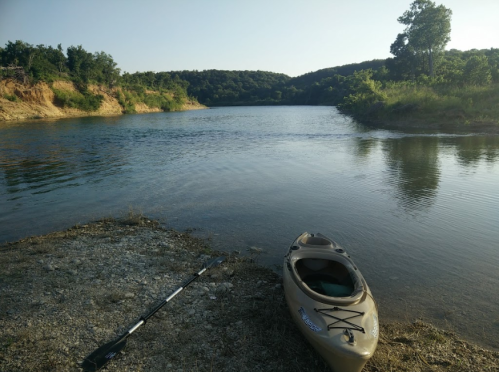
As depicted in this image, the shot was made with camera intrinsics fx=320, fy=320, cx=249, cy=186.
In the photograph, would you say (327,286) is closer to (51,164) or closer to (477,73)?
(51,164)

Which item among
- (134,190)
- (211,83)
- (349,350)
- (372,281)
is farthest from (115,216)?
(211,83)

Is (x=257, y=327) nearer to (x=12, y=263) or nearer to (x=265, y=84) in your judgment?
(x=12, y=263)

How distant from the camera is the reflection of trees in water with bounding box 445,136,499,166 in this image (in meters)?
17.8

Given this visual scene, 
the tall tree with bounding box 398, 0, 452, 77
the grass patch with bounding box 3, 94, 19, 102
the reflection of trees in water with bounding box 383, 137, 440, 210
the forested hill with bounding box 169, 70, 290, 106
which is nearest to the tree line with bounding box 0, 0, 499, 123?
the tall tree with bounding box 398, 0, 452, 77

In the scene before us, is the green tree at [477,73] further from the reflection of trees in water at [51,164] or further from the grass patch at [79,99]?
the grass patch at [79,99]

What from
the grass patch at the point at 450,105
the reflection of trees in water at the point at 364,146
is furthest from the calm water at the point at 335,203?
the grass patch at the point at 450,105

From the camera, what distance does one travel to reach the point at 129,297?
5.72 metres

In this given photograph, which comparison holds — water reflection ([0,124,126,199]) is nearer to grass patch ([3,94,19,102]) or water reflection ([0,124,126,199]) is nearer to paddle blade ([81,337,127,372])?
paddle blade ([81,337,127,372])

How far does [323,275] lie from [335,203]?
5697 mm

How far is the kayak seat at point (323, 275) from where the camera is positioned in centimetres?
568

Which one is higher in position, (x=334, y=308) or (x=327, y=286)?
(x=334, y=308)

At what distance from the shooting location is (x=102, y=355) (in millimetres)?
4336

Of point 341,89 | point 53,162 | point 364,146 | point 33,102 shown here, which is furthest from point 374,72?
point 53,162

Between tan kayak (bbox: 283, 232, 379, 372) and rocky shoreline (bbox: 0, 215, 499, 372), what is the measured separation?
19.0 inches
